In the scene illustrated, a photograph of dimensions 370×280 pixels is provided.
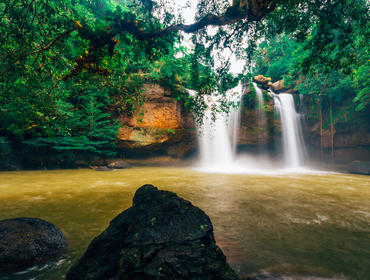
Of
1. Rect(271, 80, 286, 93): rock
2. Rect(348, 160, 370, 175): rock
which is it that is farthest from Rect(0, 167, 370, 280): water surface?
Rect(271, 80, 286, 93): rock

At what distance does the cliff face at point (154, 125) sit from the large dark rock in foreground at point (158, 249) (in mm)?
12190

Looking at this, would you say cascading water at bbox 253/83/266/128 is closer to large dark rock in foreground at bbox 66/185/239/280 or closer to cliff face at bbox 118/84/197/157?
cliff face at bbox 118/84/197/157

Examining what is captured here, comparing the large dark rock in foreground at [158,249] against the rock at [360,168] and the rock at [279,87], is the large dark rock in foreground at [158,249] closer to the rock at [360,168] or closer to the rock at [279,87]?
the rock at [360,168]

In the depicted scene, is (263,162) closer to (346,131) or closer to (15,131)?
(346,131)

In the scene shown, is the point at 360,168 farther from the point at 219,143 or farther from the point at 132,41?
the point at 132,41

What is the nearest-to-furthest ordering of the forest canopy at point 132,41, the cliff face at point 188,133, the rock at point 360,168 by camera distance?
the forest canopy at point 132,41, the rock at point 360,168, the cliff face at point 188,133

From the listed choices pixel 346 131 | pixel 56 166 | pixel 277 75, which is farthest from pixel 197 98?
pixel 277 75

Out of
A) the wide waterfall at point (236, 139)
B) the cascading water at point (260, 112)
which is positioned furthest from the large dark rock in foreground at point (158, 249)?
the cascading water at point (260, 112)

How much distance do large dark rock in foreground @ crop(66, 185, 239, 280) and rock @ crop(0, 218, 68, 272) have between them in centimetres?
80

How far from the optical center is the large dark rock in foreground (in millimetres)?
1461

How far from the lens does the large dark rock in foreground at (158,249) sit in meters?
1.46

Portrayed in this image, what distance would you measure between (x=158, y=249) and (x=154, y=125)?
511 inches

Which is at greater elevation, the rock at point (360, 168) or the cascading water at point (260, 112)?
the cascading water at point (260, 112)

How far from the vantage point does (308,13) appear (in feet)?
16.3
